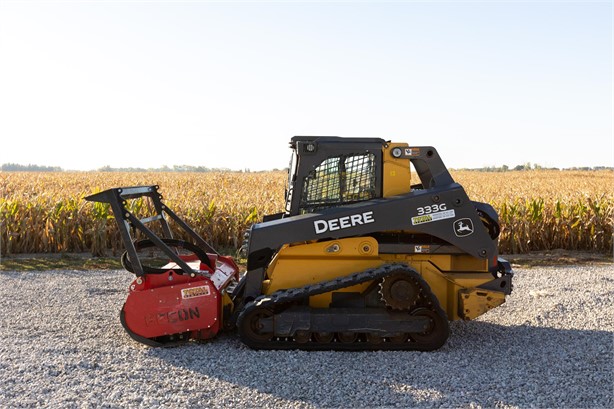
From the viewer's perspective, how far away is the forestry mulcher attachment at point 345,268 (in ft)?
24.8

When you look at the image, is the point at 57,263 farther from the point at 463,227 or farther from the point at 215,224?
the point at 463,227

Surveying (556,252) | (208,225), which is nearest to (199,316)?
(208,225)

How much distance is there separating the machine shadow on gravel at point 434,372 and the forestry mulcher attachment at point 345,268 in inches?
10.7

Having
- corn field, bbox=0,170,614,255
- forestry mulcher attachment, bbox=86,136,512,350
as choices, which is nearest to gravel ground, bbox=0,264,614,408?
forestry mulcher attachment, bbox=86,136,512,350

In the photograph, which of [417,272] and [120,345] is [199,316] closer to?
[120,345]

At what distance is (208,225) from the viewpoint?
1536 centimetres

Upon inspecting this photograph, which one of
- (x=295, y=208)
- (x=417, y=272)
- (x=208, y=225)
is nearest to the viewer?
(x=417, y=272)

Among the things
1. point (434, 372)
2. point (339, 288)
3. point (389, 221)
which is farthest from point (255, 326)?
point (434, 372)

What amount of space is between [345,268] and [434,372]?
1714mm

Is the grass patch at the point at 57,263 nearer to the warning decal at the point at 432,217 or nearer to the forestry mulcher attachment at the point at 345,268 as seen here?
the forestry mulcher attachment at the point at 345,268

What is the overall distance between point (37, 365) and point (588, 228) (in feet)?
42.0

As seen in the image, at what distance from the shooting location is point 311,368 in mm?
6801

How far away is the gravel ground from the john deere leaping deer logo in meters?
1.30

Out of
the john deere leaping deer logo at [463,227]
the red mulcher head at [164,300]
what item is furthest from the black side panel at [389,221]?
the red mulcher head at [164,300]
